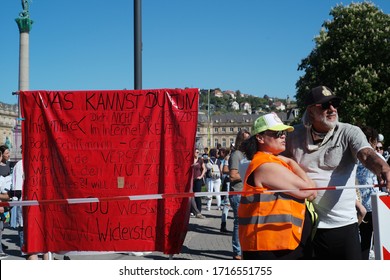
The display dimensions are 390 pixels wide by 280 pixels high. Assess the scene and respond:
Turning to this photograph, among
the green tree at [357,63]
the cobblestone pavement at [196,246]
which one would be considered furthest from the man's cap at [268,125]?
the green tree at [357,63]

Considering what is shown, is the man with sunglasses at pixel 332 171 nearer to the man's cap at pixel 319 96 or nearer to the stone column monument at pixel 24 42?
the man's cap at pixel 319 96

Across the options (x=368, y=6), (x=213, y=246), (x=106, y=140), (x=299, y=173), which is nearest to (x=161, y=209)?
(x=106, y=140)

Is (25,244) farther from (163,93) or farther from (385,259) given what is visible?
(385,259)

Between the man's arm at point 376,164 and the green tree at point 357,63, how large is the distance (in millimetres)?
27467

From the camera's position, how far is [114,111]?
19.6 ft

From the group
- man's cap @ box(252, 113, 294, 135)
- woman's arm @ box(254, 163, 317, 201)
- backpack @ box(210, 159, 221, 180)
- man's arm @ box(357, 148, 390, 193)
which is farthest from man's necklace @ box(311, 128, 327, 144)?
backpack @ box(210, 159, 221, 180)

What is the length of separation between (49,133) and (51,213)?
3.04 ft

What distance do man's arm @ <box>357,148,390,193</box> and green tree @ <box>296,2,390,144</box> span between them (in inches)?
1081

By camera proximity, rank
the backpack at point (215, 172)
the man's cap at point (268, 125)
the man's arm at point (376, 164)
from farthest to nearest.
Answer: the backpack at point (215, 172)
the man's cap at point (268, 125)
the man's arm at point (376, 164)

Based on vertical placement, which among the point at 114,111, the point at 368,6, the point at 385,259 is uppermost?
the point at 368,6

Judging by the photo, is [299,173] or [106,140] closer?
[299,173]

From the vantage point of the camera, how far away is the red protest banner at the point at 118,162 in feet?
19.5

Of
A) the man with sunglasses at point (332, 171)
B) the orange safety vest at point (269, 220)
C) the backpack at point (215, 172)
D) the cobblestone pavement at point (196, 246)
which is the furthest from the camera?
the backpack at point (215, 172)
